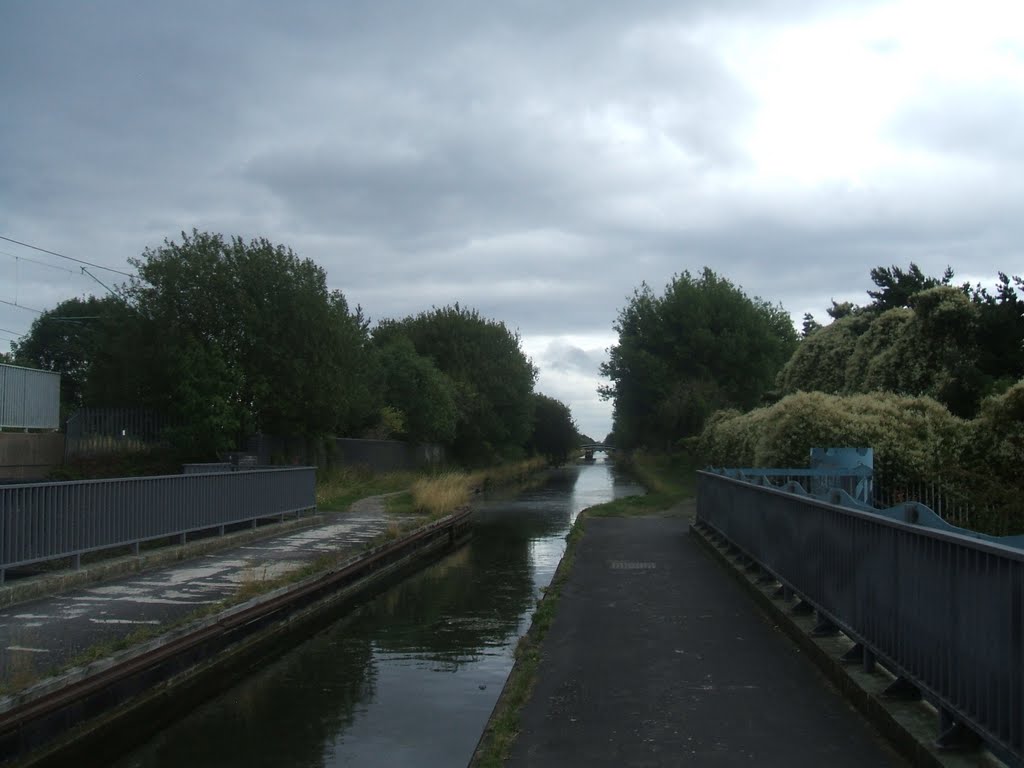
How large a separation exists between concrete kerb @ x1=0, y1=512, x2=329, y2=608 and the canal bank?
1.01 feet

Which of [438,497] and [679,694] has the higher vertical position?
[438,497]

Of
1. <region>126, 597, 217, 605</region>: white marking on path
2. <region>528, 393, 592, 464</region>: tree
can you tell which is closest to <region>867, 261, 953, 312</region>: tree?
<region>126, 597, 217, 605</region>: white marking on path

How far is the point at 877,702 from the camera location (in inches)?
267

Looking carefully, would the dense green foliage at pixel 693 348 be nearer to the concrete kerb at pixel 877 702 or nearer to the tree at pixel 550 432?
the tree at pixel 550 432

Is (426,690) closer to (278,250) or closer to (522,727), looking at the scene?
(522,727)

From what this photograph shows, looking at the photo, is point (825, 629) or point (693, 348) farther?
point (693, 348)

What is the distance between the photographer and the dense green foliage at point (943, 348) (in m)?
22.6

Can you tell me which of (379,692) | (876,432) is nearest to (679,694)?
(379,692)

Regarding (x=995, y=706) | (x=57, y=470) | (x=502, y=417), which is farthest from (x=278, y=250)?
(x=502, y=417)

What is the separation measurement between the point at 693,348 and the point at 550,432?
1913 inches

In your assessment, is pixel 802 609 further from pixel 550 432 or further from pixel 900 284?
pixel 550 432

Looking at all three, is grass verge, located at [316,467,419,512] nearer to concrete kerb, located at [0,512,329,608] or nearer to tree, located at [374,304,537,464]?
concrete kerb, located at [0,512,329,608]

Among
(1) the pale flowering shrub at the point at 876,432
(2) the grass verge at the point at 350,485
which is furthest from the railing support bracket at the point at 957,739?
(2) the grass verge at the point at 350,485

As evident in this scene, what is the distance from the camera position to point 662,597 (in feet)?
42.1
